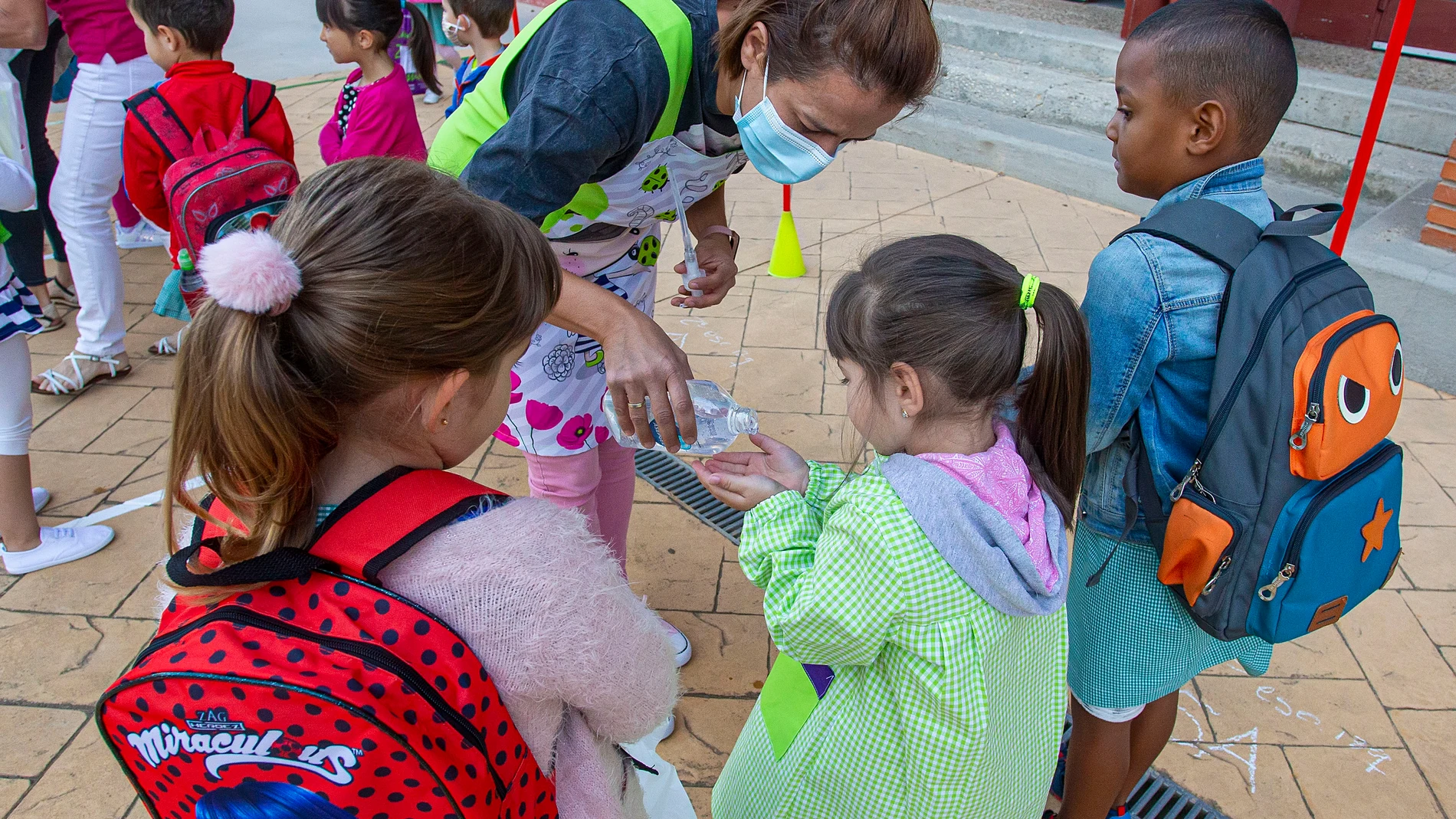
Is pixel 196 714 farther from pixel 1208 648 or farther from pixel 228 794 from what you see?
pixel 1208 648

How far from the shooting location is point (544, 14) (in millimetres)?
1758

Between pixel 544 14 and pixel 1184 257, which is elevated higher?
pixel 544 14

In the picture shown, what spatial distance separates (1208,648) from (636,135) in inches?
53.6

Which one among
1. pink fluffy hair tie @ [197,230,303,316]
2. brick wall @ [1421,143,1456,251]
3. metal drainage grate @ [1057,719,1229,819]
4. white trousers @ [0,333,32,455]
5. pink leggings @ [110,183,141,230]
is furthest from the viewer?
pink leggings @ [110,183,141,230]

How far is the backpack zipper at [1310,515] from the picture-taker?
1409 millimetres

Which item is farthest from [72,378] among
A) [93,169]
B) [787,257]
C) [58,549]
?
[787,257]

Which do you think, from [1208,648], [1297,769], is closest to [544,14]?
[1208,648]

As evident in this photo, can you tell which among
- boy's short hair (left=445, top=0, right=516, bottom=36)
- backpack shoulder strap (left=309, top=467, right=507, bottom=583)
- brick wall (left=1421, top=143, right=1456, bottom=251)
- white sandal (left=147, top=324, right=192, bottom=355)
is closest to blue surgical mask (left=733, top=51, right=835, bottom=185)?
backpack shoulder strap (left=309, top=467, right=507, bottom=583)

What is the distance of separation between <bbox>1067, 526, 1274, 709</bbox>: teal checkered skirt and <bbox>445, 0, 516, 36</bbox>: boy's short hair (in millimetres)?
3362

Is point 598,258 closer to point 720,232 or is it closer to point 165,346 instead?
point 720,232

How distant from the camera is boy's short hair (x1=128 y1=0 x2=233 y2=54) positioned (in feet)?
10.0

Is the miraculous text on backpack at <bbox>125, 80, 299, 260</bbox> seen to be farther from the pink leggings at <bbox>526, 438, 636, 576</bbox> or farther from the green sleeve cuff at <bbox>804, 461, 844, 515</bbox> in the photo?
the green sleeve cuff at <bbox>804, 461, 844, 515</bbox>

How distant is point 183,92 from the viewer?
3.09 metres

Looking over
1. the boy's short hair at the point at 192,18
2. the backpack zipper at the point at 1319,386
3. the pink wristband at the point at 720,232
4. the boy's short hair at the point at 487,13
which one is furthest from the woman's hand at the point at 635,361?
the boy's short hair at the point at 487,13
